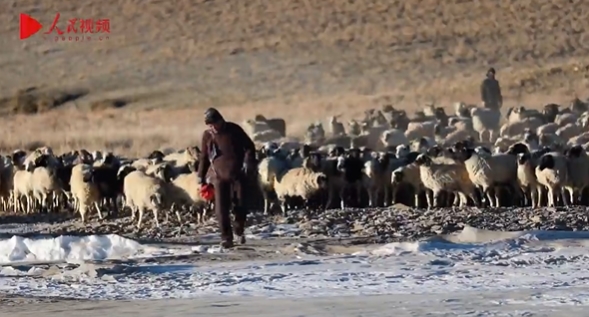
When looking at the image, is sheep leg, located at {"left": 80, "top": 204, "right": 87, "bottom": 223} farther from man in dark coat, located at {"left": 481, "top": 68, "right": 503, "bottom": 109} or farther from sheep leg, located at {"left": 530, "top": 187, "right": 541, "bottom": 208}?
man in dark coat, located at {"left": 481, "top": 68, "right": 503, "bottom": 109}

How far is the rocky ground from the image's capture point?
582 inches

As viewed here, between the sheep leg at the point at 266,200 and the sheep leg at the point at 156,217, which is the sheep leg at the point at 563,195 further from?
the sheep leg at the point at 156,217

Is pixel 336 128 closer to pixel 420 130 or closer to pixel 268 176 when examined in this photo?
pixel 420 130

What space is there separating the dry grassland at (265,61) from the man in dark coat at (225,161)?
27.6 metres

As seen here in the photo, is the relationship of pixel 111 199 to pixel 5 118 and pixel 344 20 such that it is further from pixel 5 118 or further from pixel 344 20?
pixel 344 20

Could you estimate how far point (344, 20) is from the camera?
6175cm

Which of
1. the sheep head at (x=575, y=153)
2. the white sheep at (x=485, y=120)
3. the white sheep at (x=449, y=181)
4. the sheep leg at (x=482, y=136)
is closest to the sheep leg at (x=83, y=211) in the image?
the white sheep at (x=449, y=181)

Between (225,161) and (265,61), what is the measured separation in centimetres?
4359

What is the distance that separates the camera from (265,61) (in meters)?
56.5

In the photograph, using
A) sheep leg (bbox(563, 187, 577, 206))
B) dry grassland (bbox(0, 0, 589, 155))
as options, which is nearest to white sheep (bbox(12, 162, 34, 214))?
sheep leg (bbox(563, 187, 577, 206))

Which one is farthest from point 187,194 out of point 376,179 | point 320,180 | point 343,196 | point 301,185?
point 376,179

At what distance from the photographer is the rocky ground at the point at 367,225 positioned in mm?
14789

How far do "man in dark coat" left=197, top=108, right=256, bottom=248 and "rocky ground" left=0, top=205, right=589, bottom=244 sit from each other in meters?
1.31

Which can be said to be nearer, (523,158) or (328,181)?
Result: (523,158)
